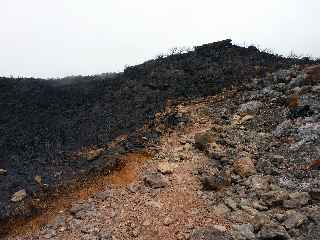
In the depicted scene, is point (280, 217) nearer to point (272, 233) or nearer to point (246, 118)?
point (272, 233)

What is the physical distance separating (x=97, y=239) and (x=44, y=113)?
Result: 10.6 metres

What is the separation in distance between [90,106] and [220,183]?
989cm

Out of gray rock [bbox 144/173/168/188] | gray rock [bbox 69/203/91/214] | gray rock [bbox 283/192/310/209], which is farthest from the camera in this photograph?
gray rock [bbox 144/173/168/188]

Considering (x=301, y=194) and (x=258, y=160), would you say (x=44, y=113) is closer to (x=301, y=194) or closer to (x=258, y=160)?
(x=258, y=160)

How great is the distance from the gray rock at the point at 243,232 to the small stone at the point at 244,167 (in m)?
2.20

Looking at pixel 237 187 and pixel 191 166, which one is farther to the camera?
pixel 191 166

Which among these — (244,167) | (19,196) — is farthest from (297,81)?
(19,196)

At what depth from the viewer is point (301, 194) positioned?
12312mm

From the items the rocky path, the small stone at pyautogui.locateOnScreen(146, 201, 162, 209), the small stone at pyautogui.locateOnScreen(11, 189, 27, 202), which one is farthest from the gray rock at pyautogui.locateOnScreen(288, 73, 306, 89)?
the small stone at pyautogui.locateOnScreen(11, 189, 27, 202)

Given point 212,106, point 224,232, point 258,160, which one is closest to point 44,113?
point 212,106

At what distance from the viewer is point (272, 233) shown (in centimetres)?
1124

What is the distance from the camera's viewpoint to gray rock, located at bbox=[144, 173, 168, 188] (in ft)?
44.6

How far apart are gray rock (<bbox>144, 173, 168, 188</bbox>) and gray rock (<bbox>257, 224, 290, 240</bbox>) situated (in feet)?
10.8

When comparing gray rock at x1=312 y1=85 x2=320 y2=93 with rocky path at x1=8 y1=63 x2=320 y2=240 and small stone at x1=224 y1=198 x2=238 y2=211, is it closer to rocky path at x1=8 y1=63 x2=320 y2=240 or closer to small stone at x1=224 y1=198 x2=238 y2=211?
rocky path at x1=8 y1=63 x2=320 y2=240
